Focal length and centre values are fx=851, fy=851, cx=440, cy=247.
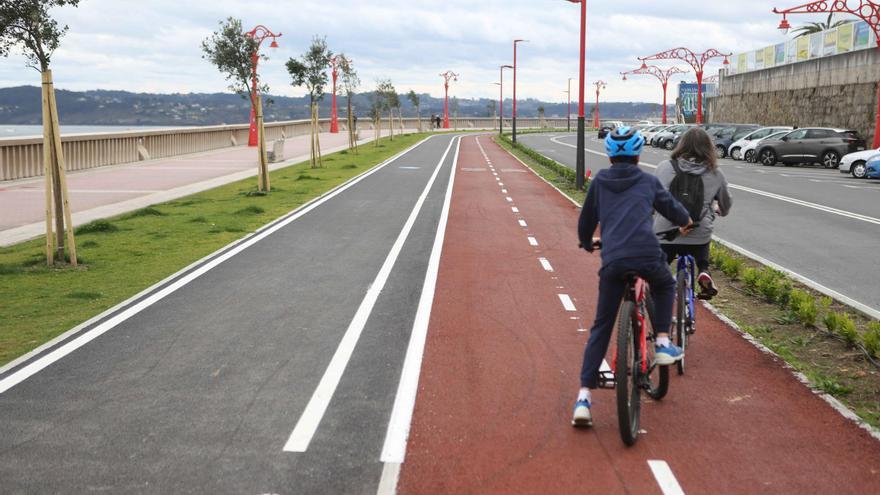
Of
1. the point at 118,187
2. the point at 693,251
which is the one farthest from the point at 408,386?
the point at 118,187

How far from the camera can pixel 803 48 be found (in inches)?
2015

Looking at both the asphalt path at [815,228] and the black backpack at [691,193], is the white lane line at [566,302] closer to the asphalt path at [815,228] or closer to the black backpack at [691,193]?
the black backpack at [691,193]

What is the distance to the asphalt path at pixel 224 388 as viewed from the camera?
14.9 ft

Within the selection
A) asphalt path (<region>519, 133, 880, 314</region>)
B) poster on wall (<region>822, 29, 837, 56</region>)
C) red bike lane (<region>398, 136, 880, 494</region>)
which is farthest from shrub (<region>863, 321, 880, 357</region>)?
poster on wall (<region>822, 29, 837, 56</region>)

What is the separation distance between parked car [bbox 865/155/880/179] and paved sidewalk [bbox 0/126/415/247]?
2071 centimetres

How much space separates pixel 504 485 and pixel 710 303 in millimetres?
5310

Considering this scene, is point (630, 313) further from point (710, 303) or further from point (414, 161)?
point (414, 161)

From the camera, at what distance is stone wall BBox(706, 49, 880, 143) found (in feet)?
138

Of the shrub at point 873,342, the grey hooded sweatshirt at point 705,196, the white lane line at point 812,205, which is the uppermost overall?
the grey hooded sweatshirt at point 705,196

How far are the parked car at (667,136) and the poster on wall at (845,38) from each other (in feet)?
32.9

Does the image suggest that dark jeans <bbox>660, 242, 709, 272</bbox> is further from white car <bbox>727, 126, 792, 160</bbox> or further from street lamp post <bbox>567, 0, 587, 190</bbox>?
white car <bbox>727, 126, 792, 160</bbox>

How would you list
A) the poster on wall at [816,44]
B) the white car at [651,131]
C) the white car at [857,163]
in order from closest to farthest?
1. the white car at [857,163]
2. the poster on wall at [816,44]
3. the white car at [651,131]

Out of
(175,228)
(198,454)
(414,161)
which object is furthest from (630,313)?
(414,161)

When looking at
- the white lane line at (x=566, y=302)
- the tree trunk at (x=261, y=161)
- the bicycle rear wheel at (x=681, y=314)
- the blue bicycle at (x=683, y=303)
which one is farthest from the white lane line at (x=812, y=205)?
the tree trunk at (x=261, y=161)
